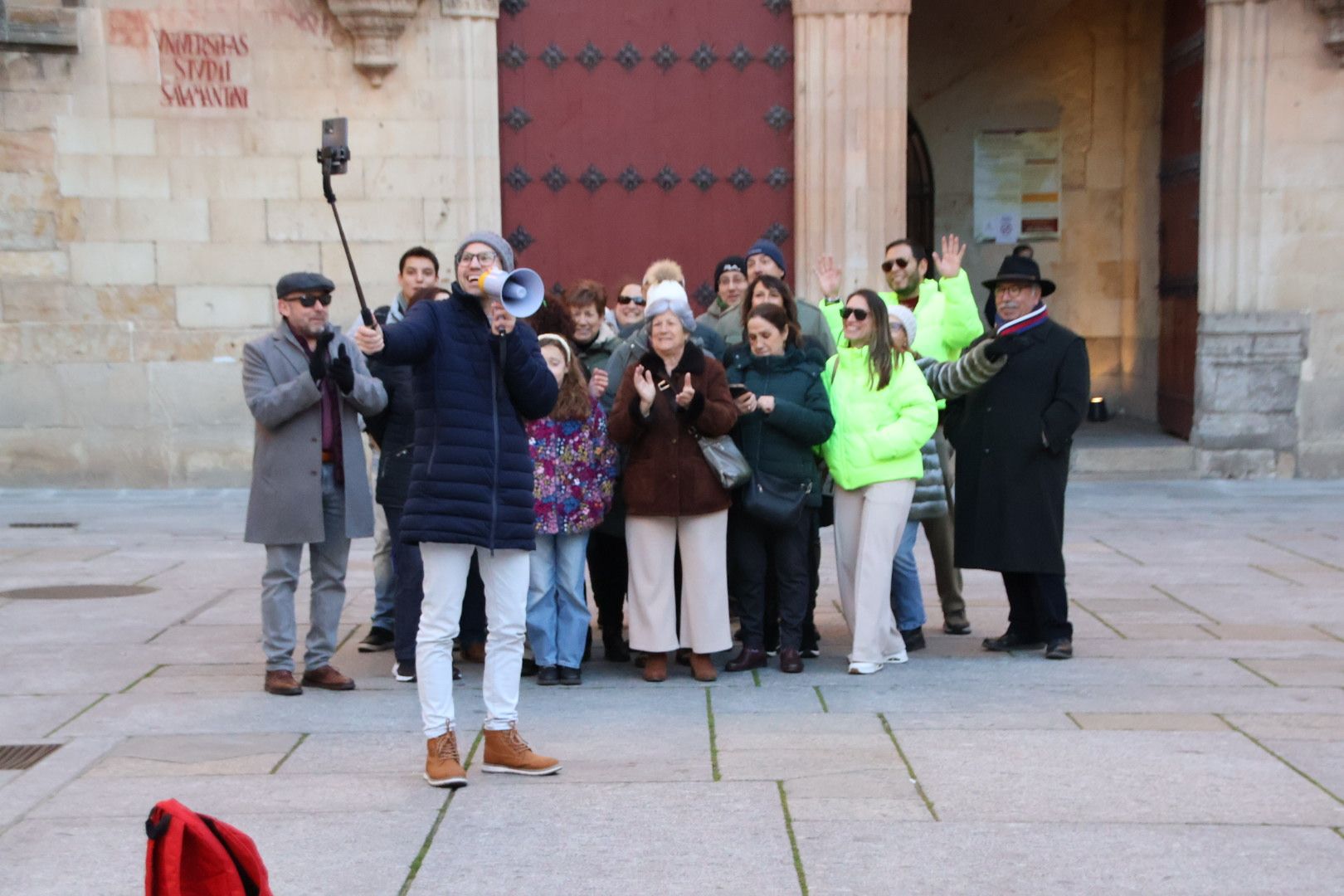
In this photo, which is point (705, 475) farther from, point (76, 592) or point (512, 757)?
point (76, 592)

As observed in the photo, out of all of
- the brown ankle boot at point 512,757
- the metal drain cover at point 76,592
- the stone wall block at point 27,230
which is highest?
the stone wall block at point 27,230

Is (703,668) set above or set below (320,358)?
below

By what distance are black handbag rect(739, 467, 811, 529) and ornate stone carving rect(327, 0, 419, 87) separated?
21.4ft

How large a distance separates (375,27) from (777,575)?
22.0ft

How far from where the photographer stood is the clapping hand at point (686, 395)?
20.7ft

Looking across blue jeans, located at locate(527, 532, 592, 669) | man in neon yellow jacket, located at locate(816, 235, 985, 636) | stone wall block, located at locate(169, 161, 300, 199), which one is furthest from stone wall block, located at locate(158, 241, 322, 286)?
blue jeans, located at locate(527, 532, 592, 669)

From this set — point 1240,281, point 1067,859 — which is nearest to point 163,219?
point 1240,281

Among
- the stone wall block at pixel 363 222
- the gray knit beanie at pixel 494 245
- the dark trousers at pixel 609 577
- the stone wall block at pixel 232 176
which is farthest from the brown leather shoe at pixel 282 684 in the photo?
the stone wall block at pixel 232 176

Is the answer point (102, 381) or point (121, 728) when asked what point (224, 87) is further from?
point (121, 728)

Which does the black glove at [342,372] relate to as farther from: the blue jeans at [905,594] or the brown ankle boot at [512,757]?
the blue jeans at [905,594]

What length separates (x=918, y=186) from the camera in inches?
617

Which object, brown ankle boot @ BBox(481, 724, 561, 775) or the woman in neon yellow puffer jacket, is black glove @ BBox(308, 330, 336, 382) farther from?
the woman in neon yellow puffer jacket

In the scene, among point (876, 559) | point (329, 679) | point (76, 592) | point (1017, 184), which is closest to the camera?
point (329, 679)

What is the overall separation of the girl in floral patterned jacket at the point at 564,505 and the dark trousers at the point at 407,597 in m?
0.46
